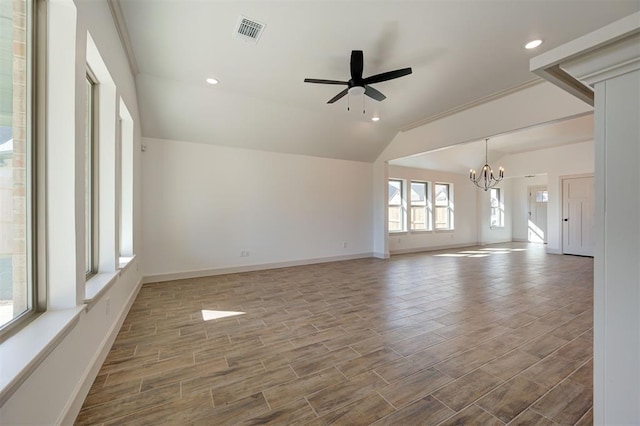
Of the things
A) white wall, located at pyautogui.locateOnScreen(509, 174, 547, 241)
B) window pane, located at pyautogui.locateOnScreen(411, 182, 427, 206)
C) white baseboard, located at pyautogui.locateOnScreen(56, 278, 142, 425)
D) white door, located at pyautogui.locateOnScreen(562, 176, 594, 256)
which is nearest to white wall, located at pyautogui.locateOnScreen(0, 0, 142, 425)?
white baseboard, located at pyautogui.locateOnScreen(56, 278, 142, 425)

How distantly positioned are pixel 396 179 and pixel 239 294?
19.0 ft

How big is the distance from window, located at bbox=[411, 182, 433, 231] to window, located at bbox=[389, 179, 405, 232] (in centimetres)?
45

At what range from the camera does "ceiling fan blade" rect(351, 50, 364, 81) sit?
9.01 ft

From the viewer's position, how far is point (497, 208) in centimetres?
1033

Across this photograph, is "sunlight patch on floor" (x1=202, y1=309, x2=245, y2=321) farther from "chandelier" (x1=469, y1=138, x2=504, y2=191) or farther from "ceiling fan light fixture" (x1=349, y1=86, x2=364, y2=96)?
"chandelier" (x1=469, y1=138, x2=504, y2=191)

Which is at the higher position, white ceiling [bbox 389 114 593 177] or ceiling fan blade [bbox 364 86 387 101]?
white ceiling [bbox 389 114 593 177]

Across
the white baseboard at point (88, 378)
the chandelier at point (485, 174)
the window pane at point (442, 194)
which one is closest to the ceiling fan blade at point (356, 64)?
the white baseboard at point (88, 378)

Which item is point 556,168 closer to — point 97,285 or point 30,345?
point 97,285

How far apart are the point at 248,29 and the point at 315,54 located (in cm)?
81

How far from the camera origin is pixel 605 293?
85 cm

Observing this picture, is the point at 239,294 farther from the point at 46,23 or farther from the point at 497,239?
the point at 497,239

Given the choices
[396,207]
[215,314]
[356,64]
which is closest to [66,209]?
[215,314]

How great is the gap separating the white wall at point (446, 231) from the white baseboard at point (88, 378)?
259 inches

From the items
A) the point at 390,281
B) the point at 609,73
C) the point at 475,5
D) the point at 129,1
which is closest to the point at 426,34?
the point at 475,5
